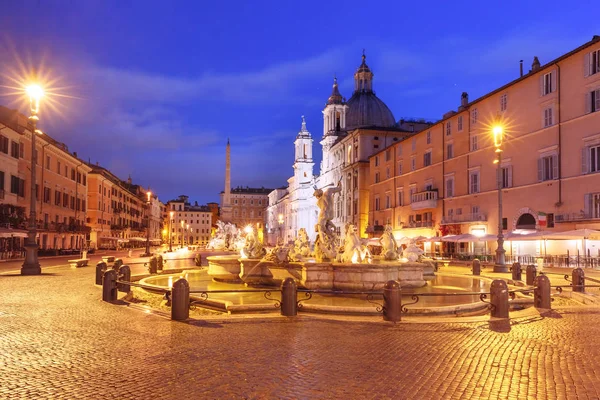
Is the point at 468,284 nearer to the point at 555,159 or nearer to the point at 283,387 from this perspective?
the point at 283,387

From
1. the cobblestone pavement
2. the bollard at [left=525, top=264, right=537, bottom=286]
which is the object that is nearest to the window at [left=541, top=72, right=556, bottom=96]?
the bollard at [left=525, top=264, right=537, bottom=286]

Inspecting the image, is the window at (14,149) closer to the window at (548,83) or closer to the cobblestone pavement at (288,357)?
the cobblestone pavement at (288,357)

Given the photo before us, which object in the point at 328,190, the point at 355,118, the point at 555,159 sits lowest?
the point at 328,190

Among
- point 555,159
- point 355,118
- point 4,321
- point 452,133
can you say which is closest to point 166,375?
point 4,321

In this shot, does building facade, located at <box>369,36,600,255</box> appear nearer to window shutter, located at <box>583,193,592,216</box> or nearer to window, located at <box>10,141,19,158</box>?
window shutter, located at <box>583,193,592,216</box>

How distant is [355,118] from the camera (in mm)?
91562

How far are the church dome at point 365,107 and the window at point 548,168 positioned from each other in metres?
52.1

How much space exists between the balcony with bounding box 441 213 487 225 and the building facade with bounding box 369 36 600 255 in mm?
83

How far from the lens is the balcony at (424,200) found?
51969 millimetres

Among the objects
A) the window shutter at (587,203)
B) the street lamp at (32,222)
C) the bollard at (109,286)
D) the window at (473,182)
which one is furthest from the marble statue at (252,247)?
the window at (473,182)

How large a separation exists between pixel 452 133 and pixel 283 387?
46159 millimetres

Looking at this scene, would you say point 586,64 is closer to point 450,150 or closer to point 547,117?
point 547,117

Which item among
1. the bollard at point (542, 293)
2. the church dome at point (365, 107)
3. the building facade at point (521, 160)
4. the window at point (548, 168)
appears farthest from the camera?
the church dome at point (365, 107)

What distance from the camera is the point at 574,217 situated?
107 feet
